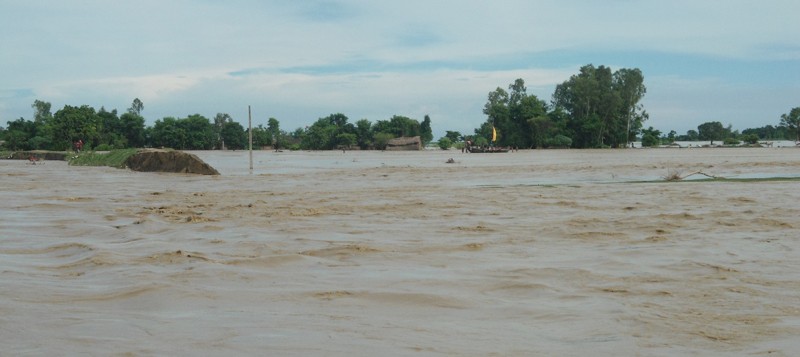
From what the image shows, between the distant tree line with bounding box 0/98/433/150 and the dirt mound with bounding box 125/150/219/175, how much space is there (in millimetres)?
29365

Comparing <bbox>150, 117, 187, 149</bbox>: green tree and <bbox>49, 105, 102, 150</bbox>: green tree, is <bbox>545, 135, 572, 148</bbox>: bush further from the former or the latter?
<bbox>49, 105, 102, 150</bbox>: green tree

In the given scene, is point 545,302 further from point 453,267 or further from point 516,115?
point 516,115

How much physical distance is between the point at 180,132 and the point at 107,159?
66.5 m

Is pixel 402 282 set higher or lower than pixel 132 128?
lower

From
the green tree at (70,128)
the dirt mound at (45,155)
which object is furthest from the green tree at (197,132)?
the dirt mound at (45,155)

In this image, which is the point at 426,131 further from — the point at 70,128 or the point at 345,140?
the point at 70,128

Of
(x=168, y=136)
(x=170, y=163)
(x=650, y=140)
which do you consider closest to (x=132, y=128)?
(x=168, y=136)

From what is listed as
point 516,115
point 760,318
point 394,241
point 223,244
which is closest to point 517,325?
point 760,318

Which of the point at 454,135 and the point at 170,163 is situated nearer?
the point at 170,163

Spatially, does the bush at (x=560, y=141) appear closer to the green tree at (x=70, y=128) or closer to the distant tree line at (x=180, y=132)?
the distant tree line at (x=180, y=132)

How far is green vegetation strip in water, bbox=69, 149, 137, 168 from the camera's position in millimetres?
26291

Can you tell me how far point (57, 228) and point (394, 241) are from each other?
3.76m

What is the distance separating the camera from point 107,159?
94.6 ft

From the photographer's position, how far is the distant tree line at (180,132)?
59656mm
